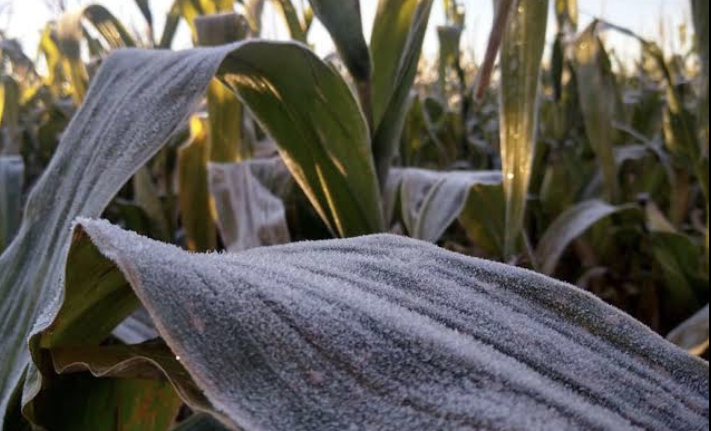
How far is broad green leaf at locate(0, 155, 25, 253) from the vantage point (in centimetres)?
75

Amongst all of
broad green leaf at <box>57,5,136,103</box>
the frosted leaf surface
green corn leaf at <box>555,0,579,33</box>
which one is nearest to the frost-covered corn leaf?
the frosted leaf surface

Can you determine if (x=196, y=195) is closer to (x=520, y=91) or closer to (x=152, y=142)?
(x=520, y=91)

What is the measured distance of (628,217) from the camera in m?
1.27

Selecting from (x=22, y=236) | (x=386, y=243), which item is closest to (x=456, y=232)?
(x=22, y=236)

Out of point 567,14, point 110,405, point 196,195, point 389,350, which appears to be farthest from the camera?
point 567,14

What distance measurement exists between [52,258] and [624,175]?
57.7 inches

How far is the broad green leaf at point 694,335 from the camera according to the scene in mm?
788

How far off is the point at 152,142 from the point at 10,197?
1.40 ft

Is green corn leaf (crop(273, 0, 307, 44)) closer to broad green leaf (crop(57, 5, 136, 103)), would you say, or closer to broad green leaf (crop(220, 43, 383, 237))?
broad green leaf (crop(220, 43, 383, 237))

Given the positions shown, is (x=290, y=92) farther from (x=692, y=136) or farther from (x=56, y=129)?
(x=56, y=129)

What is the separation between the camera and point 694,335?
0.82m

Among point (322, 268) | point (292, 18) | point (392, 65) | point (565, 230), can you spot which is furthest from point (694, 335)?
point (322, 268)

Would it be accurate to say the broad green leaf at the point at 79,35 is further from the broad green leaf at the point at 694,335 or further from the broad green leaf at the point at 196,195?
the broad green leaf at the point at 694,335

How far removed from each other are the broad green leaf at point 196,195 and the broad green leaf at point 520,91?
0.42m
